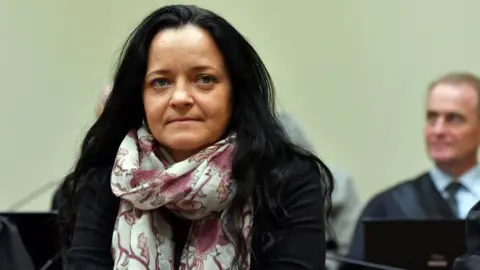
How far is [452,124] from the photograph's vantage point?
3277 mm

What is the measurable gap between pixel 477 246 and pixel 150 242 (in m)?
0.62

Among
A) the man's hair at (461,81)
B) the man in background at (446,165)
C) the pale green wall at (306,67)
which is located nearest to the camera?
the man in background at (446,165)

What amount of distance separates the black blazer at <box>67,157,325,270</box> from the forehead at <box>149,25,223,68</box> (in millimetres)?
252

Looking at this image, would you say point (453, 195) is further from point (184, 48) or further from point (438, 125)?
point (184, 48)

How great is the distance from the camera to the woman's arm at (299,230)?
1614mm

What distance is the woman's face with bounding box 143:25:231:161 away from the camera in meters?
1.60

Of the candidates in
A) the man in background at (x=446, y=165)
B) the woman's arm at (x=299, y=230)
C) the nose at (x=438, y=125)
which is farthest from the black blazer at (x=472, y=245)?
the nose at (x=438, y=125)

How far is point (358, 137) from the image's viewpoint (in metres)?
4.13

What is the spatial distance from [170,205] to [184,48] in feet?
0.90

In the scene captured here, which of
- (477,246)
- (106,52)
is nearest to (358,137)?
(106,52)

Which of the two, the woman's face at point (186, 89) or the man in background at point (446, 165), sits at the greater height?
the woman's face at point (186, 89)

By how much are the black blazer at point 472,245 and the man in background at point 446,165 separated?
1.24 metres

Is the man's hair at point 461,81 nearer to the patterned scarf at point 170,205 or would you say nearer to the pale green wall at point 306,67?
the pale green wall at point 306,67

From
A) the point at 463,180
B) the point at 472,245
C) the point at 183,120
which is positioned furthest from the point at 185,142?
the point at 463,180
